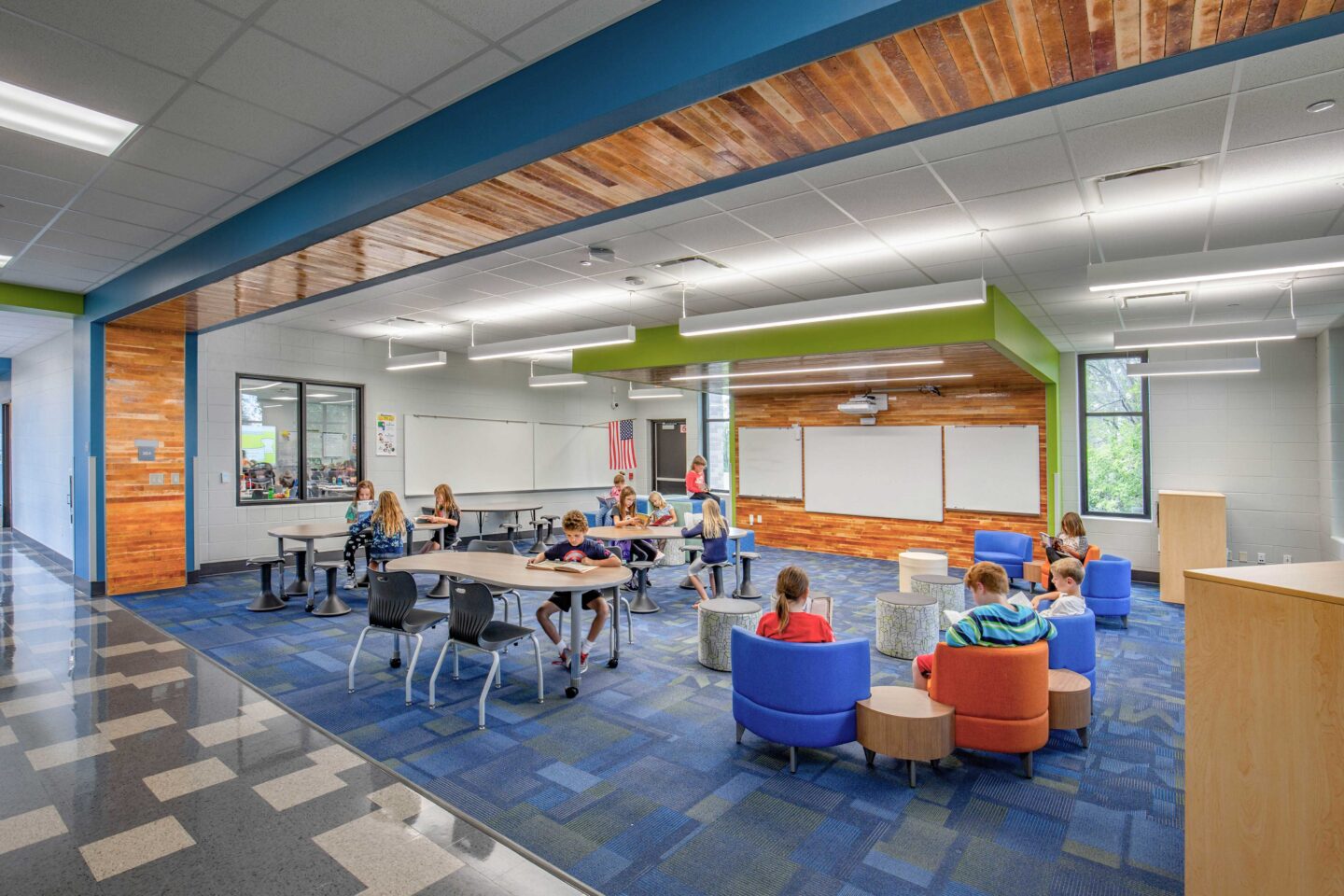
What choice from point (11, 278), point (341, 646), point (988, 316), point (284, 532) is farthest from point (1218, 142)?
point (11, 278)

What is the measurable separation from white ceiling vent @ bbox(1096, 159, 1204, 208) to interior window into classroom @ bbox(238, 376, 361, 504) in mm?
9410

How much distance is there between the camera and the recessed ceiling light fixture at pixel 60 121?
3.14 meters

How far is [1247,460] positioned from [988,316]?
16.8 ft

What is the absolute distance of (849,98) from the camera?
7.95 feet

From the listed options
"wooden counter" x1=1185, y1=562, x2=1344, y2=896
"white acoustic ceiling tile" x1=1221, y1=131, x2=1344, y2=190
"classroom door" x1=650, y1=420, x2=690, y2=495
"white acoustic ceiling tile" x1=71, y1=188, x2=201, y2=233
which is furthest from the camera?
"classroom door" x1=650, y1=420, x2=690, y2=495

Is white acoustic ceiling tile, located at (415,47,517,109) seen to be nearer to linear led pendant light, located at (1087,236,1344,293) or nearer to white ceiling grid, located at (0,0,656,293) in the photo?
white ceiling grid, located at (0,0,656,293)

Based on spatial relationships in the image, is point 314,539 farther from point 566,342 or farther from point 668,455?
point 668,455

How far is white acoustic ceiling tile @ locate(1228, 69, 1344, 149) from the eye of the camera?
2781mm

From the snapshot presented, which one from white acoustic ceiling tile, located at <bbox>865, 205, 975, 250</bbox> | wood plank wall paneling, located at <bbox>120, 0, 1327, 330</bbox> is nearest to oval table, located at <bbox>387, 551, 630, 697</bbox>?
wood plank wall paneling, located at <bbox>120, 0, 1327, 330</bbox>

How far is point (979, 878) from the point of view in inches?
96.7

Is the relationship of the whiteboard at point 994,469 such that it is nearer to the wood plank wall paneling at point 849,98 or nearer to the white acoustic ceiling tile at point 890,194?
the white acoustic ceiling tile at point 890,194

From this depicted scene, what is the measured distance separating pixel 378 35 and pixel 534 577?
317cm

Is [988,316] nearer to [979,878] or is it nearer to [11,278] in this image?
[979,878]

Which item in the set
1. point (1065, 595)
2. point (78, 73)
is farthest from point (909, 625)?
point (78, 73)
